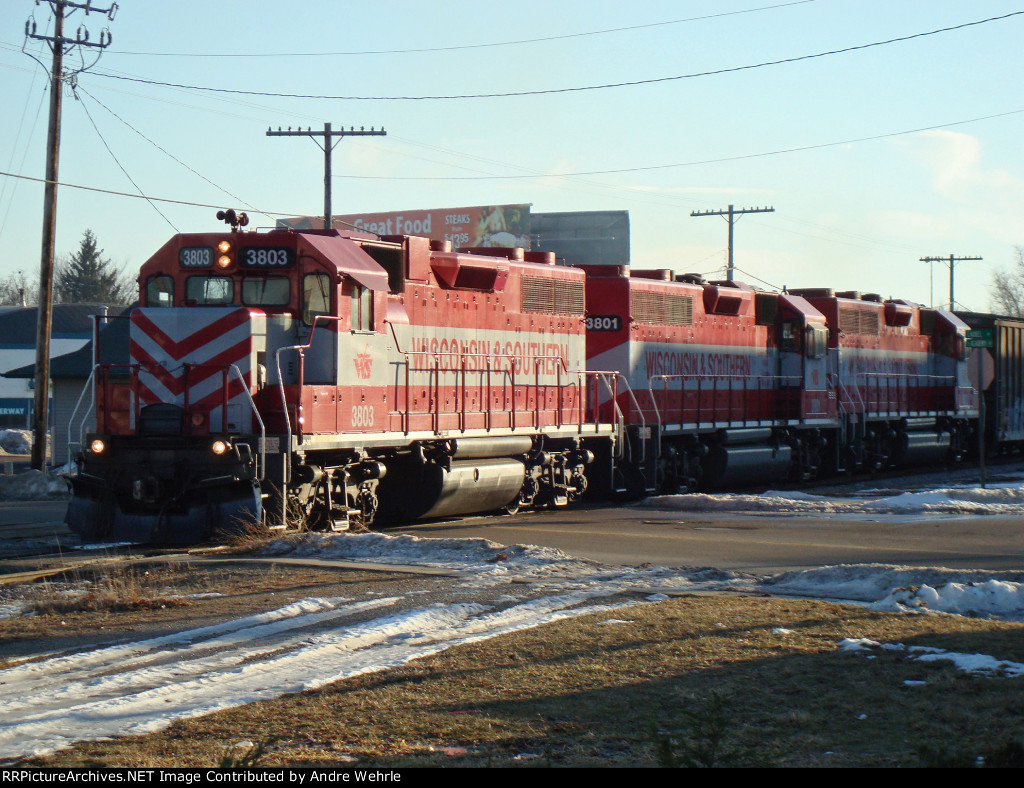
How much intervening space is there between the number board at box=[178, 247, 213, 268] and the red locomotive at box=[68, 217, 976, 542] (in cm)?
4

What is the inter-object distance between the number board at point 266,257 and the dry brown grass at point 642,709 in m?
7.43

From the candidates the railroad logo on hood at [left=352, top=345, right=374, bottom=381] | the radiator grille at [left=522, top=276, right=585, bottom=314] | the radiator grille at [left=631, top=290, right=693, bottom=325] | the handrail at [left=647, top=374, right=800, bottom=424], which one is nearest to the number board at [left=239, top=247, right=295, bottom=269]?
the railroad logo on hood at [left=352, top=345, right=374, bottom=381]

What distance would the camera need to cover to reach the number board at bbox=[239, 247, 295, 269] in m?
14.2

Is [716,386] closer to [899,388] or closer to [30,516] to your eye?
[899,388]

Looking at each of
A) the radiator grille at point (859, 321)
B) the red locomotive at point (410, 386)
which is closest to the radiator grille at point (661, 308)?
the red locomotive at point (410, 386)

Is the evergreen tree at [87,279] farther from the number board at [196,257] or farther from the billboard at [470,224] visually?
the number board at [196,257]

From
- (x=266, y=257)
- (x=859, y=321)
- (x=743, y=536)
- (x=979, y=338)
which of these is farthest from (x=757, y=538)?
(x=859, y=321)

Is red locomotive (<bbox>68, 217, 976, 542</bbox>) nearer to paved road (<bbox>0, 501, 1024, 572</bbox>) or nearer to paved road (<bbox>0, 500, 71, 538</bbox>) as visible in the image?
paved road (<bbox>0, 501, 1024, 572</bbox>)

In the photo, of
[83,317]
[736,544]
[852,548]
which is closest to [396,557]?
[736,544]

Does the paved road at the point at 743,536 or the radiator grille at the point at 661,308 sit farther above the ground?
the radiator grille at the point at 661,308

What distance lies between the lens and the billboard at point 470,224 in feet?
213

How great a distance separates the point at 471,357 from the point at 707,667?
10717mm

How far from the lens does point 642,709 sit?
237 inches
